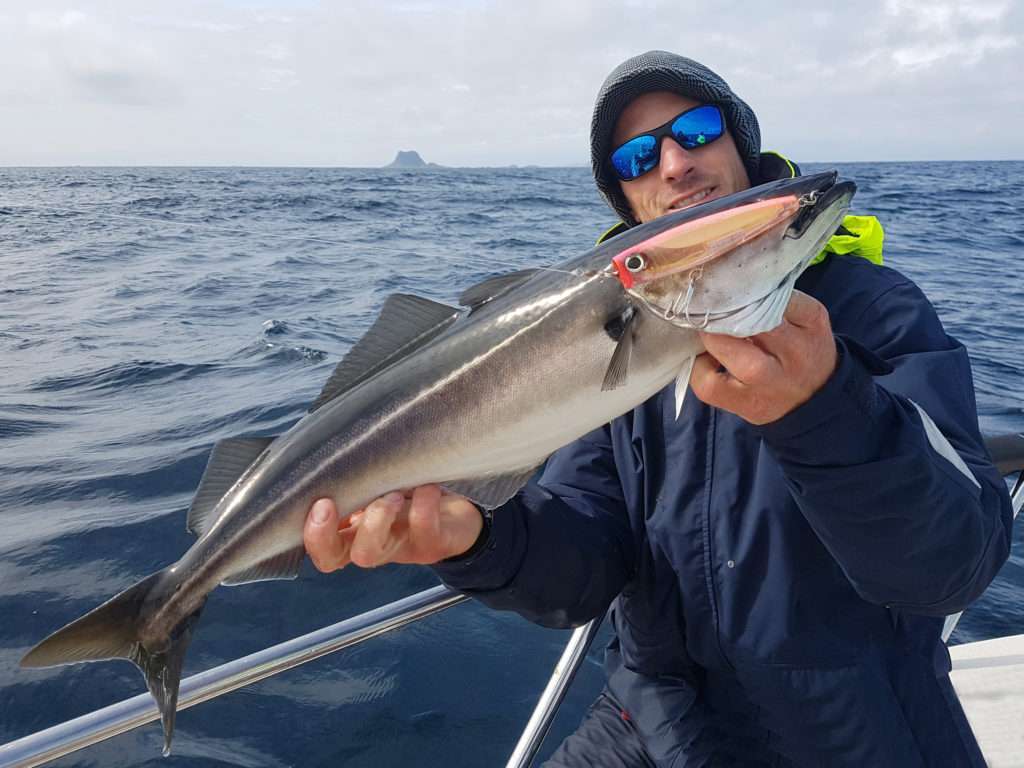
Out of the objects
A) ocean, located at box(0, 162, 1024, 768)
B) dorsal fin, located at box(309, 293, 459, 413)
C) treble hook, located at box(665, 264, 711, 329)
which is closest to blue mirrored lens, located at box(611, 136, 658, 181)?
dorsal fin, located at box(309, 293, 459, 413)

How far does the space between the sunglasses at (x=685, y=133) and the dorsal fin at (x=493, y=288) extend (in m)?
1.32

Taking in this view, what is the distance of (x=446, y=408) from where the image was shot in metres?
2.43

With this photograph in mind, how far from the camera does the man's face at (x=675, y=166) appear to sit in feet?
11.4

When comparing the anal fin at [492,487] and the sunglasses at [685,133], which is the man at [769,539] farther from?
the anal fin at [492,487]

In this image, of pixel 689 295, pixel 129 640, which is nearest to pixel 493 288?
pixel 689 295

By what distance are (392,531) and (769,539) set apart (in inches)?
52.5

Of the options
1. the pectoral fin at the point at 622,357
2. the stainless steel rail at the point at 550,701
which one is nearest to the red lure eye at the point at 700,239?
the pectoral fin at the point at 622,357

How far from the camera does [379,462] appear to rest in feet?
8.12

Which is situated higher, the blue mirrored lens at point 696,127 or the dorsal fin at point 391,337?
the blue mirrored lens at point 696,127

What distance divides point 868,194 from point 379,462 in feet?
162

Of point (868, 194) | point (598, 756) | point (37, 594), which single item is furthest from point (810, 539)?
point (868, 194)

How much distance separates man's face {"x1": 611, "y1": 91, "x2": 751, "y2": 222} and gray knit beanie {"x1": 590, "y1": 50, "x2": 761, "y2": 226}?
53 mm

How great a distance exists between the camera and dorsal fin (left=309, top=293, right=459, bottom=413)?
2.70 m

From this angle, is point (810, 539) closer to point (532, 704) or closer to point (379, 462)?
point (379, 462)
